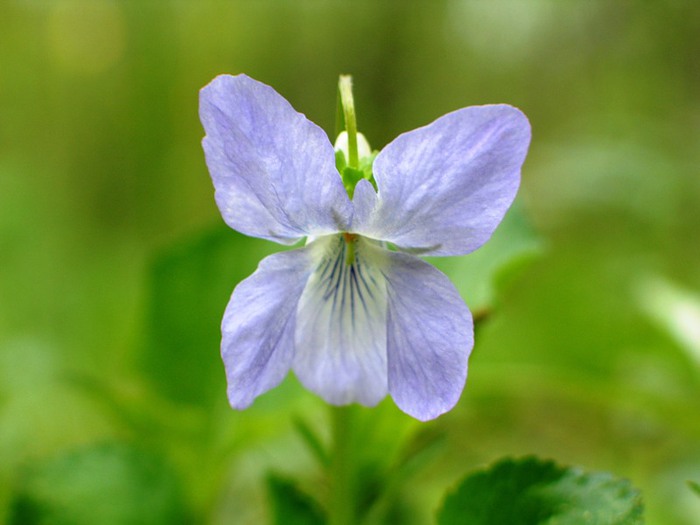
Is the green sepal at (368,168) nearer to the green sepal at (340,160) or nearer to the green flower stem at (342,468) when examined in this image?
the green sepal at (340,160)

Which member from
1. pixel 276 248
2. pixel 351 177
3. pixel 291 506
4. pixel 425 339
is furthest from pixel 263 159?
pixel 276 248

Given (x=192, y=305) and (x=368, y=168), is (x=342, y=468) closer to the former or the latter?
(x=368, y=168)

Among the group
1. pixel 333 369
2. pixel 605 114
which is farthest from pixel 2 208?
pixel 605 114

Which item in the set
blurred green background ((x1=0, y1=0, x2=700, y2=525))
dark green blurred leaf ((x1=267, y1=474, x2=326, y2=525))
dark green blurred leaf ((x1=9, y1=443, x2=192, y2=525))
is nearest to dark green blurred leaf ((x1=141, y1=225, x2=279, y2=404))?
blurred green background ((x1=0, y1=0, x2=700, y2=525))

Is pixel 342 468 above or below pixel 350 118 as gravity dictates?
below

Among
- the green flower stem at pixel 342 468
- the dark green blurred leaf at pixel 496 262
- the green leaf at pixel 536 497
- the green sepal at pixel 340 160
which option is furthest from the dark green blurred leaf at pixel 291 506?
the green sepal at pixel 340 160

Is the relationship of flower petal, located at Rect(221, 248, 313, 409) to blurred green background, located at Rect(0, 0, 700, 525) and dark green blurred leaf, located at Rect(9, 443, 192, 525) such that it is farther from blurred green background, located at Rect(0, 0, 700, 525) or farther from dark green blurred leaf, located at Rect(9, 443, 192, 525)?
dark green blurred leaf, located at Rect(9, 443, 192, 525)
